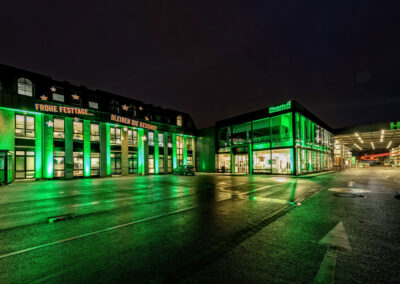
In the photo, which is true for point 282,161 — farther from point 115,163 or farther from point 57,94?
point 57,94

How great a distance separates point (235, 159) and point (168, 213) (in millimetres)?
27915

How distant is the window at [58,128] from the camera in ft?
80.5

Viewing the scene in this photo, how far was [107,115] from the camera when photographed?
2862cm

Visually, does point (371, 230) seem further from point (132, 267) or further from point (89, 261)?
point (89, 261)

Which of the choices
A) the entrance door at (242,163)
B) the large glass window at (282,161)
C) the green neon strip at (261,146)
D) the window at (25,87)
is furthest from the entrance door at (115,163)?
the large glass window at (282,161)

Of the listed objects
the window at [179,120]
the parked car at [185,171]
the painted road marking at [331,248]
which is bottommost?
the parked car at [185,171]

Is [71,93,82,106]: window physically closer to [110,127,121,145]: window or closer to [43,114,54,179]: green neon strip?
[43,114,54,179]: green neon strip

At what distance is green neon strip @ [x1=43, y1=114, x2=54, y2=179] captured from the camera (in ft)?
76.1

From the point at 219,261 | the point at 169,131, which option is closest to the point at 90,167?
the point at 169,131

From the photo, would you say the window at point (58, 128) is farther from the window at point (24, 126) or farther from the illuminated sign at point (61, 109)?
the window at point (24, 126)

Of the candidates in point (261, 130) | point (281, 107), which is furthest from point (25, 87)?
point (281, 107)

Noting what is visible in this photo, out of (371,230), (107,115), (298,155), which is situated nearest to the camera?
(371,230)

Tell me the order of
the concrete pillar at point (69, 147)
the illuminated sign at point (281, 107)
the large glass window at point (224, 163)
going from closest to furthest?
the concrete pillar at point (69, 147) → the illuminated sign at point (281, 107) → the large glass window at point (224, 163)

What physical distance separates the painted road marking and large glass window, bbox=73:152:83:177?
28.6 metres
